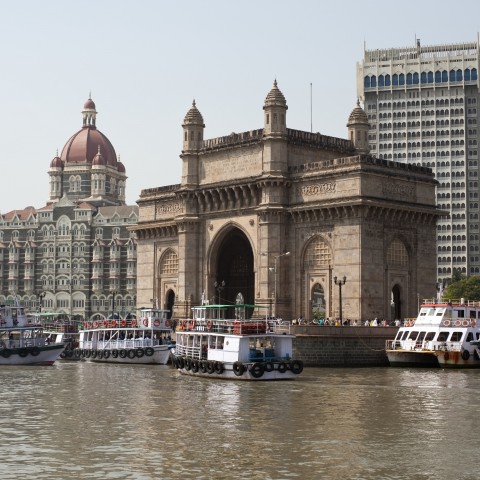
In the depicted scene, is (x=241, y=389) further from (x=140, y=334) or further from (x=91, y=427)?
(x=140, y=334)

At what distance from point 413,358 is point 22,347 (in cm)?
3054

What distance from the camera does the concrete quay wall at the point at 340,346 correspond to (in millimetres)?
70438

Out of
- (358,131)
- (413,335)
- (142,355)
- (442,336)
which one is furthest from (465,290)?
(142,355)

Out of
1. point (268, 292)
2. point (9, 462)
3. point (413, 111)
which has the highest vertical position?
point (413, 111)

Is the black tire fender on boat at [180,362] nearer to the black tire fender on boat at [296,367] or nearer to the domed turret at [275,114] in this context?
the black tire fender on boat at [296,367]

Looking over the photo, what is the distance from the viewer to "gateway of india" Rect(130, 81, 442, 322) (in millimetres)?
77938

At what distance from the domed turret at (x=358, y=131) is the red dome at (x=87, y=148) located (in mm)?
85056

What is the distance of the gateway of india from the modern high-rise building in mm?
83865

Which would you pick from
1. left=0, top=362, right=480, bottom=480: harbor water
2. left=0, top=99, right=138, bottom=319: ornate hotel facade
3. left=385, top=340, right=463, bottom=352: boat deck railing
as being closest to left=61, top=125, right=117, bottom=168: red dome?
left=0, top=99, right=138, bottom=319: ornate hotel facade

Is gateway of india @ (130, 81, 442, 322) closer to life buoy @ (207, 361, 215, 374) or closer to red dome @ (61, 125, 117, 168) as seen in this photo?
life buoy @ (207, 361, 215, 374)

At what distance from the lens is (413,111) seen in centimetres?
17650

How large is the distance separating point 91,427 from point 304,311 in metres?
46.7

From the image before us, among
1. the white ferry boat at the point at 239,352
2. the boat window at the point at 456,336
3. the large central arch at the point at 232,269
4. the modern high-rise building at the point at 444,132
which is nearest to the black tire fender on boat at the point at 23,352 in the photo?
the white ferry boat at the point at 239,352

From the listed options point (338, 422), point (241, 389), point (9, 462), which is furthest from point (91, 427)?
point (241, 389)
